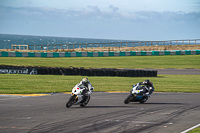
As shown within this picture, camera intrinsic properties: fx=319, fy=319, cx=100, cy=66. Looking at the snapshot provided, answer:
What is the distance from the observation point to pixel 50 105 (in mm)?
14055

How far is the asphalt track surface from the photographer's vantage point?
9.84 meters

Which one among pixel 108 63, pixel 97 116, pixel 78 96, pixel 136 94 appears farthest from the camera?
pixel 108 63

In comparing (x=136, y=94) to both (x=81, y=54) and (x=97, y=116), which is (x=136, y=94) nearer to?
(x=97, y=116)

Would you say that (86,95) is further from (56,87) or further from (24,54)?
(24,54)

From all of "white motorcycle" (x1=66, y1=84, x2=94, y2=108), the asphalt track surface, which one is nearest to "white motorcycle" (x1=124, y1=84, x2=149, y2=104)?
the asphalt track surface

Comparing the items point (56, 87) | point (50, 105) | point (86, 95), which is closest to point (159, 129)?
point (86, 95)

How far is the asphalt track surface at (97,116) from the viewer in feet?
32.3

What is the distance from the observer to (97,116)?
466 inches

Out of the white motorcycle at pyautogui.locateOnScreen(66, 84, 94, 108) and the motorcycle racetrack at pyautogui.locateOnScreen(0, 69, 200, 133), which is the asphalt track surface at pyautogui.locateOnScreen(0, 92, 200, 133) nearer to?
the motorcycle racetrack at pyautogui.locateOnScreen(0, 69, 200, 133)

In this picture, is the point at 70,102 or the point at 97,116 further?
the point at 70,102

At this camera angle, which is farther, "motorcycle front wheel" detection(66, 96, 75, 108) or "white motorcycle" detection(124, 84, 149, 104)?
"white motorcycle" detection(124, 84, 149, 104)

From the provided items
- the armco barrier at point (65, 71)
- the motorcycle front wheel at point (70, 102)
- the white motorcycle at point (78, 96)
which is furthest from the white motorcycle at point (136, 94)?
the armco barrier at point (65, 71)

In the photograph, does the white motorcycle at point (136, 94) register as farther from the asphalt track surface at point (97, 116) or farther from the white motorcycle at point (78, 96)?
the white motorcycle at point (78, 96)

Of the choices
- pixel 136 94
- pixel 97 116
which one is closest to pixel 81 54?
pixel 136 94
